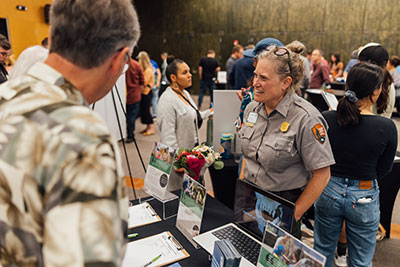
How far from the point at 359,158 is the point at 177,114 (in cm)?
127

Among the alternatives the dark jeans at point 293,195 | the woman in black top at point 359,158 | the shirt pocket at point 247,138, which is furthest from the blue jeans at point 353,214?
the shirt pocket at point 247,138

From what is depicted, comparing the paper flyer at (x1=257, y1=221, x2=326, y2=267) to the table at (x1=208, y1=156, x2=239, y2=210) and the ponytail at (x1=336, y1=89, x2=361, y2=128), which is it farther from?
the table at (x1=208, y1=156, x2=239, y2=210)

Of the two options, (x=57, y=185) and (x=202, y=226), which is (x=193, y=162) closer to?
(x=202, y=226)

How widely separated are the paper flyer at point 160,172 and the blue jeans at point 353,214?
890 mm

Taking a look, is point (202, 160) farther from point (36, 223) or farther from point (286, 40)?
point (286, 40)

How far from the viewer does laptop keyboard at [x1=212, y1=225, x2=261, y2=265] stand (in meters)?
1.24

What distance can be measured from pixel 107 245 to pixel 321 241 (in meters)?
1.69

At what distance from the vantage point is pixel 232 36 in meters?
10.0

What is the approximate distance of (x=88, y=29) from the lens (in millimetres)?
585

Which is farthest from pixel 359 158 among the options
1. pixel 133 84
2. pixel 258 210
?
pixel 133 84

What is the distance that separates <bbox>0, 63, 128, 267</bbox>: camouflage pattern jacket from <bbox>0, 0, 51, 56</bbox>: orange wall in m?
7.12

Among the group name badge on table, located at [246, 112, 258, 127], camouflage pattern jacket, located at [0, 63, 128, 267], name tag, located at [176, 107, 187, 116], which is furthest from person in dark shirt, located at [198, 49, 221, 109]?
camouflage pattern jacket, located at [0, 63, 128, 267]

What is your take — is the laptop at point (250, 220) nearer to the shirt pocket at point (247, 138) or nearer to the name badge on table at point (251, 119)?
the shirt pocket at point (247, 138)

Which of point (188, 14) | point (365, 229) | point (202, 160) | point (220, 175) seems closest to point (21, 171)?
point (202, 160)
